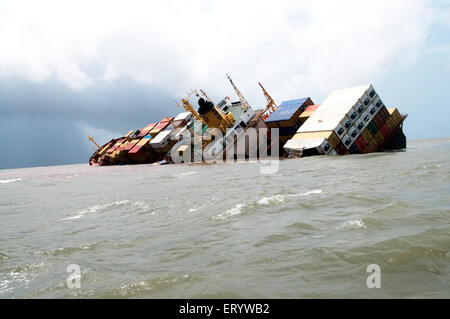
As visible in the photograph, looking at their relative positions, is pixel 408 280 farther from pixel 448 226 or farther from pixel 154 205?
pixel 154 205

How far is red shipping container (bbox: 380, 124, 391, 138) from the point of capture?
45125 mm

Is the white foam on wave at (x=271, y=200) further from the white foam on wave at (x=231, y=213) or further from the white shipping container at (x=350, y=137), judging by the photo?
the white shipping container at (x=350, y=137)

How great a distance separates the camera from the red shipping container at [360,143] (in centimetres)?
4244

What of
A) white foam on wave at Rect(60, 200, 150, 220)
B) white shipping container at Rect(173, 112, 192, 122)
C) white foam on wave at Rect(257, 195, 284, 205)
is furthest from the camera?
white shipping container at Rect(173, 112, 192, 122)

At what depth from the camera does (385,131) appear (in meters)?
45.4

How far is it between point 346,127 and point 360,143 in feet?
10.2

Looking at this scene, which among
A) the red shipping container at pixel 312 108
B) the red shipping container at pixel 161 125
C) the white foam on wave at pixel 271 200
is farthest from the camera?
the red shipping container at pixel 161 125

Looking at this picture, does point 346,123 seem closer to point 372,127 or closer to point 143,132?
point 372,127

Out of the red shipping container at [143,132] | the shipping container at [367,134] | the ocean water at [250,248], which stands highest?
the red shipping container at [143,132]

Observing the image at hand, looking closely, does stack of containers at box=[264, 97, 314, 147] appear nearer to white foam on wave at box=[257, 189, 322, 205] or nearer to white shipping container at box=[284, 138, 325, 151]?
white shipping container at box=[284, 138, 325, 151]

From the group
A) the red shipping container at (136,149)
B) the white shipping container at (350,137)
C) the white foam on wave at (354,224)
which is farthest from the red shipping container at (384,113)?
the red shipping container at (136,149)

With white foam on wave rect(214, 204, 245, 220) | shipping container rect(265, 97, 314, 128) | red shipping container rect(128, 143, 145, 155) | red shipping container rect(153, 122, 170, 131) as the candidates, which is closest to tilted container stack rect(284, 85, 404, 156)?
shipping container rect(265, 97, 314, 128)

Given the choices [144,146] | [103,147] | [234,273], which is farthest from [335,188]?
[103,147]

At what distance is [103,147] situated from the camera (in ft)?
327
